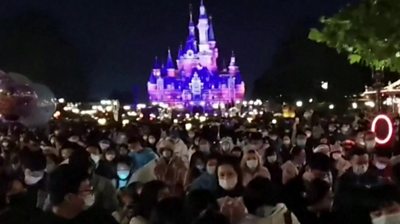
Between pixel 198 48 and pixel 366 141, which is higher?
pixel 198 48

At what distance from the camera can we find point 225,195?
30.2 feet

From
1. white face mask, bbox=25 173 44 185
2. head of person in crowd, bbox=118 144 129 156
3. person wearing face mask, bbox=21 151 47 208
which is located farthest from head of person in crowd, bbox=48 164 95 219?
head of person in crowd, bbox=118 144 129 156

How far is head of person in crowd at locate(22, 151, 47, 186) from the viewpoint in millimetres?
10367

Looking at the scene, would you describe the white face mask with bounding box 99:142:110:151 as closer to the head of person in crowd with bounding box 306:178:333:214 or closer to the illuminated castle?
the head of person in crowd with bounding box 306:178:333:214

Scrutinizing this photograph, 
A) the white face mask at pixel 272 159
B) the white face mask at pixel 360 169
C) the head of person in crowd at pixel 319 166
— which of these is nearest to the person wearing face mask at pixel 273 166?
the white face mask at pixel 272 159

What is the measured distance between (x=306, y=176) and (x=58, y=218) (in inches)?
141

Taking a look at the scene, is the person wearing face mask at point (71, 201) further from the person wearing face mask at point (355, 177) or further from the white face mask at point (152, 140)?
the white face mask at point (152, 140)

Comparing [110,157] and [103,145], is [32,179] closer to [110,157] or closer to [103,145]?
[110,157]

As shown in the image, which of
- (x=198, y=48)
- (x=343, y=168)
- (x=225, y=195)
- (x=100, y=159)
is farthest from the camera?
(x=198, y=48)

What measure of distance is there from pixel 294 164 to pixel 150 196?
416cm

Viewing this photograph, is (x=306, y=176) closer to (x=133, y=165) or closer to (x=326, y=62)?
(x=133, y=165)

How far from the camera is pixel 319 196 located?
8266 mm

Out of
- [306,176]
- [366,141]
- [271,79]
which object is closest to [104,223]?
[306,176]

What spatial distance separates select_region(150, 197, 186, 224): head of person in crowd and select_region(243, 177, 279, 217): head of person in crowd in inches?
32.8
